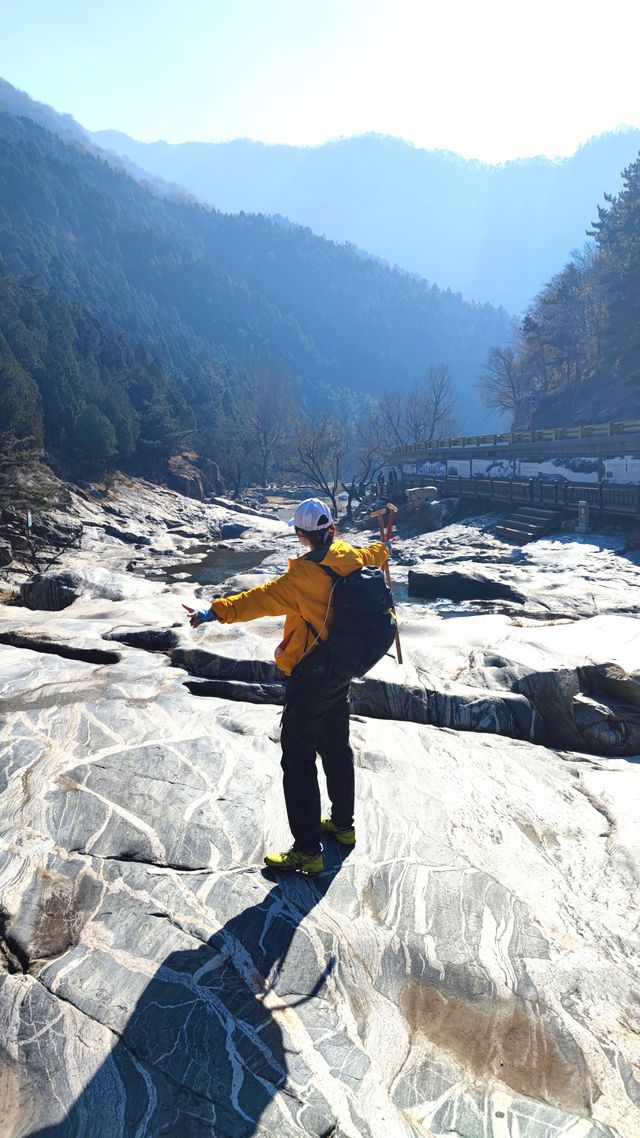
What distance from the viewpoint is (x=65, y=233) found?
12112 centimetres

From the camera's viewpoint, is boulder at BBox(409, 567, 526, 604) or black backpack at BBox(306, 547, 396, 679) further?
boulder at BBox(409, 567, 526, 604)

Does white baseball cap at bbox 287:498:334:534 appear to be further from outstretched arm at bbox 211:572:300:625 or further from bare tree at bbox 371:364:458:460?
bare tree at bbox 371:364:458:460

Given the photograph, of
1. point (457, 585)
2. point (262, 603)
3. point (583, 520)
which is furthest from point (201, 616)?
point (583, 520)

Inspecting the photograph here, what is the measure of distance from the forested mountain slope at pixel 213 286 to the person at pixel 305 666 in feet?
258

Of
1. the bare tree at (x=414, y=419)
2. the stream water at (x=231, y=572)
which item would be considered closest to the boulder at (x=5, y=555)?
the stream water at (x=231, y=572)

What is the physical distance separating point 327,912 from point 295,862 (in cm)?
36

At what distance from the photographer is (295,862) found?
12.0ft

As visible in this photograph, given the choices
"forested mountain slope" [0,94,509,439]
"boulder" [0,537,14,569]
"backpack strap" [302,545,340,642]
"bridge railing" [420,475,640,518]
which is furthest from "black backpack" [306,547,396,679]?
"forested mountain slope" [0,94,509,439]

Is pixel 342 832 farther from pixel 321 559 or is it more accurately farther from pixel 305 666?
pixel 321 559

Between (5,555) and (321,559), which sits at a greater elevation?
(321,559)

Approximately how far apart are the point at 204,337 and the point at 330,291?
61.2 metres

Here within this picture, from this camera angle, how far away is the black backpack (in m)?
3.47

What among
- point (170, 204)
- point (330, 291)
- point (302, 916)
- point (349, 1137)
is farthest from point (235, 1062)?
point (170, 204)

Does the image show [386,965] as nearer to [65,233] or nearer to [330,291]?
[65,233]
